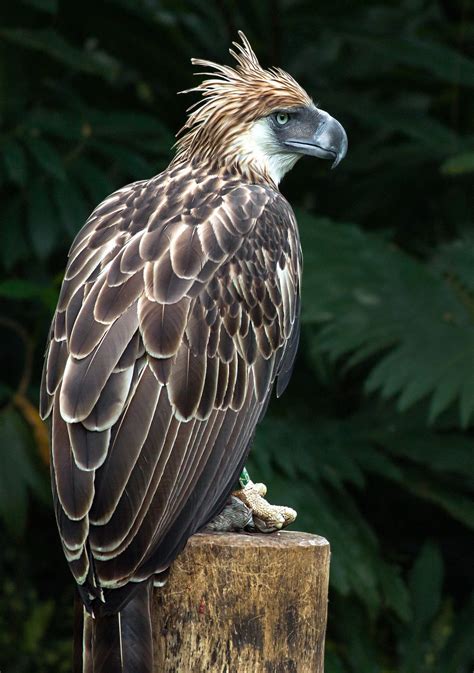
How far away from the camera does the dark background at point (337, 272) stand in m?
5.73

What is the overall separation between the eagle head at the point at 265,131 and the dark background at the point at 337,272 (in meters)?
1.24

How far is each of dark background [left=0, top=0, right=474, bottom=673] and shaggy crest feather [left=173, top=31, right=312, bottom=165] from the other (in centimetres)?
129

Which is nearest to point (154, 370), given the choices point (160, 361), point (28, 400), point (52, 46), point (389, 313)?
point (160, 361)

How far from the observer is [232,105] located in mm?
4645

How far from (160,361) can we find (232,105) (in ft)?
4.65

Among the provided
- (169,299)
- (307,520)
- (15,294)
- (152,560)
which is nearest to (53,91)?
(15,294)

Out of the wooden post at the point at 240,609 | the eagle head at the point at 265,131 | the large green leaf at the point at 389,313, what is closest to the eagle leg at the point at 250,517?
the wooden post at the point at 240,609

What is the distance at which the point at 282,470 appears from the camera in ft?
18.6

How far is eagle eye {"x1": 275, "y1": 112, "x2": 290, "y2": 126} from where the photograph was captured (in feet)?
15.1

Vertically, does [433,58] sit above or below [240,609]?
above

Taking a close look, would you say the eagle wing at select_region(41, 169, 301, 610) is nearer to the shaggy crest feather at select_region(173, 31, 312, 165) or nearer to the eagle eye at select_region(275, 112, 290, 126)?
the shaggy crest feather at select_region(173, 31, 312, 165)

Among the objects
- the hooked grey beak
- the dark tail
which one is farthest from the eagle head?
the dark tail

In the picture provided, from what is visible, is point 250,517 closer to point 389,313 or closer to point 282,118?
point 282,118

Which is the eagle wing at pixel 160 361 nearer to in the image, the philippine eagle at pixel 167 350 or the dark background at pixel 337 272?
the philippine eagle at pixel 167 350
